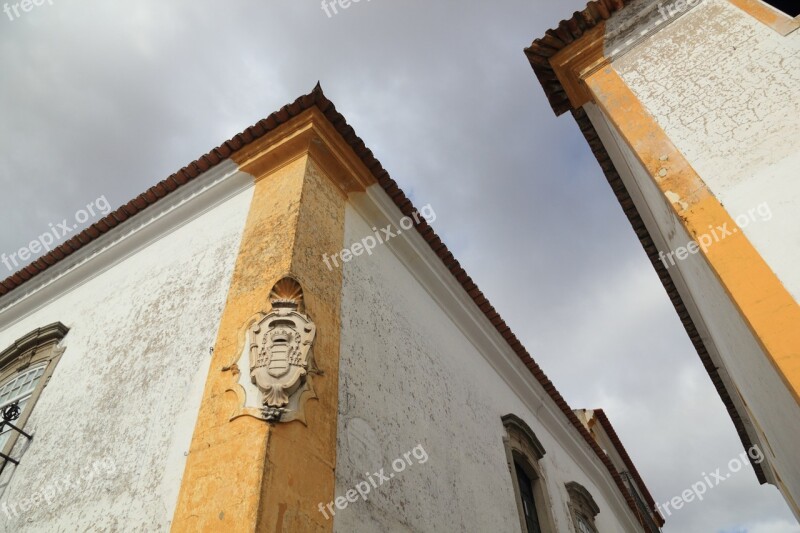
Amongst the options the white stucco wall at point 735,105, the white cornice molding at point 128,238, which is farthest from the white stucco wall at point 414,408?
the white stucco wall at point 735,105

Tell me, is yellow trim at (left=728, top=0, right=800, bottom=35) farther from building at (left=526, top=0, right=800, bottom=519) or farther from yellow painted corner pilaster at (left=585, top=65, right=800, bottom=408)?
yellow painted corner pilaster at (left=585, top=65, right=800, bottom=408)

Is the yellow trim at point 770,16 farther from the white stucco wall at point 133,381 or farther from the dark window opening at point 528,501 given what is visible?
the dark window opening at point 528,501

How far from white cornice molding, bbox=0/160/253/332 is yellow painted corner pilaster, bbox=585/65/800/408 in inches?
148

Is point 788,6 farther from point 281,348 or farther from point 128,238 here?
point 128,238

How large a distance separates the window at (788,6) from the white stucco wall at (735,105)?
1.62ft

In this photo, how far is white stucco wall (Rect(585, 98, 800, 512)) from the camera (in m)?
4.33

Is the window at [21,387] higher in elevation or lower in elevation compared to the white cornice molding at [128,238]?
lower

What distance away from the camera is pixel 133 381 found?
14.5ft

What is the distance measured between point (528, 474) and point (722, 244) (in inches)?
222

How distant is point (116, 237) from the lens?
20.5 feet

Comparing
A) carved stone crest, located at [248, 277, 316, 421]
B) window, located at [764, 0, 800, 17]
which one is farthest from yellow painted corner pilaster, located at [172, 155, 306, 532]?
window, located at [764, 0, 800, 17]

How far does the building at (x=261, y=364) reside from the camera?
11.0 ft

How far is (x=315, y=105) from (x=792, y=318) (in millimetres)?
4252

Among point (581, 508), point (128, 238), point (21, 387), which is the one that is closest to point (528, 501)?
point (581, 508)
